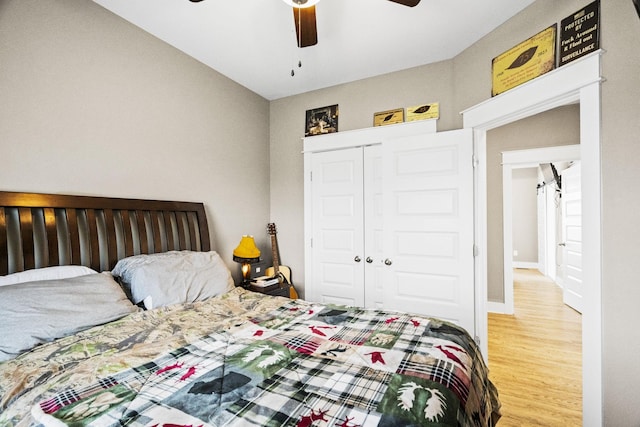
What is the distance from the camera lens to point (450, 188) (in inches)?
99.5

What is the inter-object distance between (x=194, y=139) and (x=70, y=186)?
1056 mm

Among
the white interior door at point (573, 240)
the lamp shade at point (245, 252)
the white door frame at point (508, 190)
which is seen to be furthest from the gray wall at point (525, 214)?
the lamp shade at point (245, 252)

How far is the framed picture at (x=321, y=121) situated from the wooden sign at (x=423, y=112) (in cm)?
82

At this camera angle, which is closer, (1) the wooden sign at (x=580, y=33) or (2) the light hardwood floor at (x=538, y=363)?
(1) the wooden sign at (x=580, y=33)

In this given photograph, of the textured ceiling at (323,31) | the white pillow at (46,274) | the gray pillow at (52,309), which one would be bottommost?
the gray pillow at (52,309)

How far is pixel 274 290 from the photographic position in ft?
9.45

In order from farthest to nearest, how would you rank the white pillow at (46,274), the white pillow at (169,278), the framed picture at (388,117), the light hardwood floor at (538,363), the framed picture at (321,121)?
the framed picture at (321,121), the framed picture at (388,117), the light hardwood floor at (538,363), the white pillow at (169,278), the white pillow at (46,274)

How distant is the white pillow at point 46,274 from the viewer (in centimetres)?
142

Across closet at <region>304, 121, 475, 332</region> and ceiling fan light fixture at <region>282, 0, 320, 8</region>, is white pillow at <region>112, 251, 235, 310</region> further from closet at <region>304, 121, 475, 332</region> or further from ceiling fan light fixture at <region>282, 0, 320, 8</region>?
ceiling fan light fixture at <region>282, 0, 320, 8</region>

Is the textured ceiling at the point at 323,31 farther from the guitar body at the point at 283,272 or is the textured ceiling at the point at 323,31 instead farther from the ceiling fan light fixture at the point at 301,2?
the guitar body at the point at 283,272

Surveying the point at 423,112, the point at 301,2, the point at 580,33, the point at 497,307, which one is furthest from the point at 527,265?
the point at 301,2

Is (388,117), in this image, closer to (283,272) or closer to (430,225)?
(430,225)

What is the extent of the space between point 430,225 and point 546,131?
263 centimetres

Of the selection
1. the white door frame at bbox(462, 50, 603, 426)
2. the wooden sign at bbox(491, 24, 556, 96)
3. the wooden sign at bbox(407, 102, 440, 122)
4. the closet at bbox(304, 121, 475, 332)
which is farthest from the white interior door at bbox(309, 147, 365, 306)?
the white door frame at bbox(462, 50, 603, 426)
